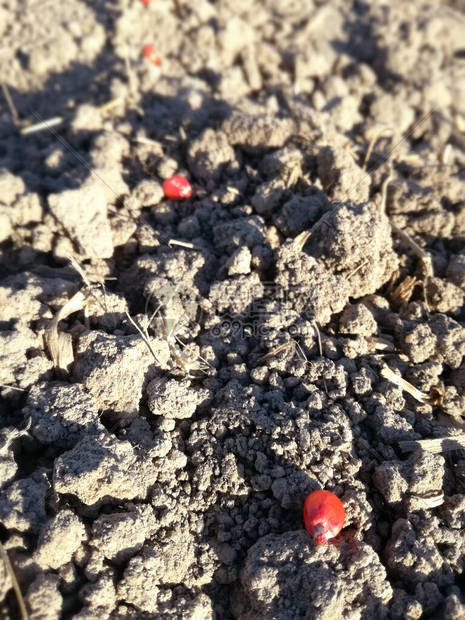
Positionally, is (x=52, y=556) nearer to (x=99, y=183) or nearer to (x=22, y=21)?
(x=99, y=183)

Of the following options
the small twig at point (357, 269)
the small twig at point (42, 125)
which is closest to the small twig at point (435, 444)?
the small twig at point (357, 269)

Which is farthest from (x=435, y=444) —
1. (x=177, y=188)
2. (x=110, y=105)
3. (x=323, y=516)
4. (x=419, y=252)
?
(x=110, y=105)

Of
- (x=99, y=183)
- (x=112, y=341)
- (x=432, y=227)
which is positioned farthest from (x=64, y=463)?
(x=432, y=227)

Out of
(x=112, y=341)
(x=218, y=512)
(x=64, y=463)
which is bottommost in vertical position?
(x=218, y=512)

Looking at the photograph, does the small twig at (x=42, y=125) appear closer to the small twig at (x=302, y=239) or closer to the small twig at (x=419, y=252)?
the small twig at (x=302, y=239)

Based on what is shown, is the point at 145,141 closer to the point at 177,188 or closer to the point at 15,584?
the point at 177,188

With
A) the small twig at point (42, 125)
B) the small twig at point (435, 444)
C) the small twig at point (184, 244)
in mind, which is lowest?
the small twig at point (435, 444)
